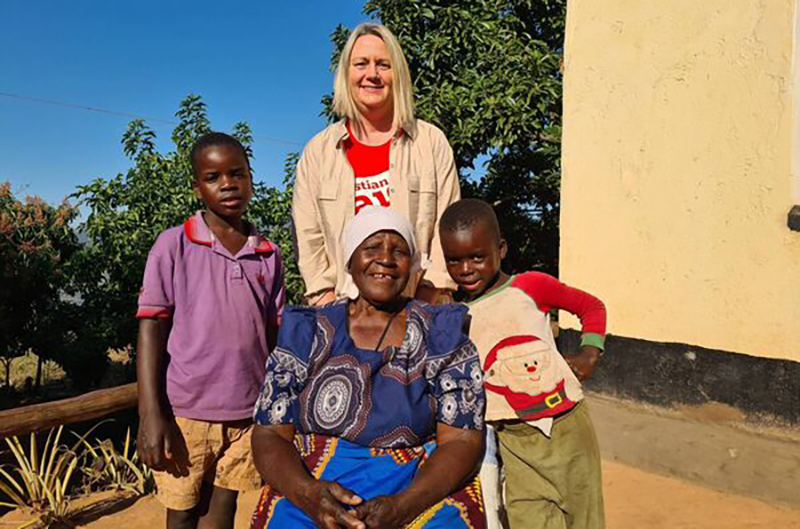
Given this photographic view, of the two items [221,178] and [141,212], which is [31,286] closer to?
[141,212]

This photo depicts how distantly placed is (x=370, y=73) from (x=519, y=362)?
48.4 inches

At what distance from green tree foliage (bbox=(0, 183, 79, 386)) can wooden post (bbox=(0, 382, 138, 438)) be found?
413 centimetres

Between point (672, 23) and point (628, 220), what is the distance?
1.31m

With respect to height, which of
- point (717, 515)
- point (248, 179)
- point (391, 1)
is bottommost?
point (717, 515)

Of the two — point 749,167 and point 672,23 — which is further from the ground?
point 672,23

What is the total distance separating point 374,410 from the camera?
180cm

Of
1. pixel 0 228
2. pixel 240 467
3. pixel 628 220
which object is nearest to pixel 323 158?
pixel 240 467

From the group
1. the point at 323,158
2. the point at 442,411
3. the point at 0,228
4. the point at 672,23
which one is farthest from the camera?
the point at 0,228

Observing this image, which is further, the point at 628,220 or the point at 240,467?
the point at 628,220

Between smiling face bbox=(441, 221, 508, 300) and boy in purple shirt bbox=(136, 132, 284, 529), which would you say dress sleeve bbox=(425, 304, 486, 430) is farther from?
boy in purple shirt bbox=(136, 132, 284, 529)

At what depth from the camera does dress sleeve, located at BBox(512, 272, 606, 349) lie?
7.44 feet

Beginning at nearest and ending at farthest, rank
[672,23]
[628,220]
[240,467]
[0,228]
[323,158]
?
[240,467] → [323,158] → [672,23] → [628,220] → [0,228]

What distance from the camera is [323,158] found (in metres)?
2.54

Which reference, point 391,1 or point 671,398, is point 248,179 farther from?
point 391,1
